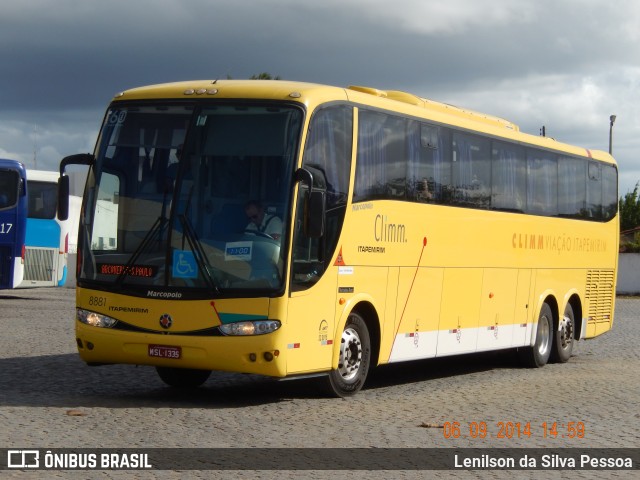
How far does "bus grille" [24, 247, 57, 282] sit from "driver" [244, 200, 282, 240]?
2389 centimetres

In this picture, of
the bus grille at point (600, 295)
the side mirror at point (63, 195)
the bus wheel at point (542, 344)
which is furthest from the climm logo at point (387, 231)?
the bus grille at point (600, 295)

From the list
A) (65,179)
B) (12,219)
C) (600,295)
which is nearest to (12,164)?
(12,219)

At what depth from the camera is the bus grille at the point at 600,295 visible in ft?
74.6

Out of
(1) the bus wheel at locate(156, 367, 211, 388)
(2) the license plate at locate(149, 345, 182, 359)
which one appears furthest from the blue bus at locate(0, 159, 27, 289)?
(2) the license plate at locate(149, 345, 182, 359)

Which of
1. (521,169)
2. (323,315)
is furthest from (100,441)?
(521,169)

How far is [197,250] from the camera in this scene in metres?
13.1

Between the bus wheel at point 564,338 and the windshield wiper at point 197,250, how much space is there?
382 inches

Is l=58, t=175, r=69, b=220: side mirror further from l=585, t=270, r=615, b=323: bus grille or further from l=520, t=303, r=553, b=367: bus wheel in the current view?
l=585, t=270, r=615, b=323: bus grille

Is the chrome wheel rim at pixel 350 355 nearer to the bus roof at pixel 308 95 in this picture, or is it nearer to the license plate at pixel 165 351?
the license plate at pixel 165 351

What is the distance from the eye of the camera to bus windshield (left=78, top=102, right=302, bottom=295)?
13.0 m

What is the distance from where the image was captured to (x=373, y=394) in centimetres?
1504

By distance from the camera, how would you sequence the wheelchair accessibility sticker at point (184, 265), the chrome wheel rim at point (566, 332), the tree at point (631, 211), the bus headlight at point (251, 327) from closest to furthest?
the bus headlight at point (251, 327) → the wheelchair accessibility sticker at point (184, 265) → the chrome wheel rim at point (566, 332) → the tree at point (631, 211)

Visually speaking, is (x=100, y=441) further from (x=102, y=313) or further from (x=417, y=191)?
(x=417, y=191)

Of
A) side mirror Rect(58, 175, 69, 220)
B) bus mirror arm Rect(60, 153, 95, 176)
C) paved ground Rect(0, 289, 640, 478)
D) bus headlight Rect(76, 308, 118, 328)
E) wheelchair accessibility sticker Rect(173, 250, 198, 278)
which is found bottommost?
paved ground Rect(0, 289, 640, 478)
